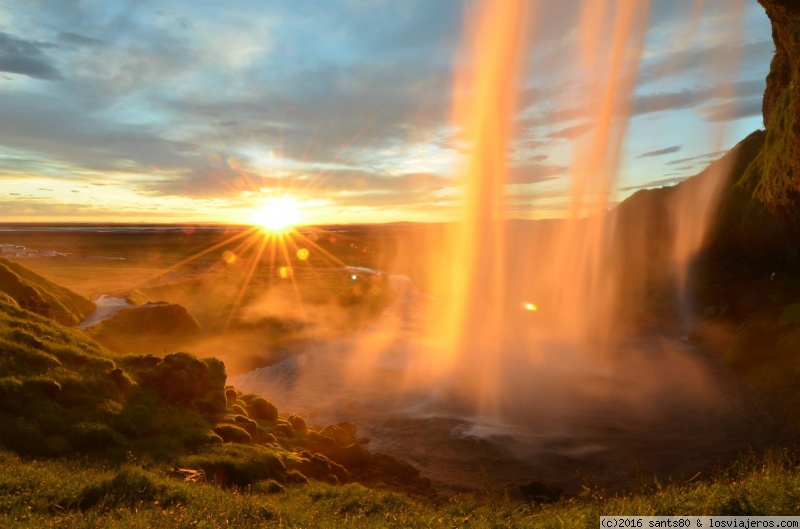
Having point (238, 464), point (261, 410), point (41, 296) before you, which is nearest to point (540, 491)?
point (238, 464)

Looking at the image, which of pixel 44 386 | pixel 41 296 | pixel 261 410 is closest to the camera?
pixel 44 386

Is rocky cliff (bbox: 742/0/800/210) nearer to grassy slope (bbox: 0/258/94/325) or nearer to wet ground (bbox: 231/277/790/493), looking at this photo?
wet ground (bbox: 231/277/790/493)

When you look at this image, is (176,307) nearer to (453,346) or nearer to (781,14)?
(453,346)

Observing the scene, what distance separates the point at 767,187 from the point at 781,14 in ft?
69.4

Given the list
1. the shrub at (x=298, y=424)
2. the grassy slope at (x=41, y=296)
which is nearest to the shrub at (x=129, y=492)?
the shrub at (x=298, y=424)

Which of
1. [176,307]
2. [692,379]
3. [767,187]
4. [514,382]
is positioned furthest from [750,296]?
[176,307]

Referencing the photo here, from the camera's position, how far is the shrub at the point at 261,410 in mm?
25812

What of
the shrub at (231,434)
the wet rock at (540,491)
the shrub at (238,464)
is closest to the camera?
the shrub at (238,464)

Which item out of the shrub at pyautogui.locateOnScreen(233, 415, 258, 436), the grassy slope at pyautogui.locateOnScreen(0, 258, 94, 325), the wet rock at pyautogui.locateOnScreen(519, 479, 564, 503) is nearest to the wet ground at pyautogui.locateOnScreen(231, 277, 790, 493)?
the wet rock at pyautogui.locateOnScreen(519, 479, 564, 503)

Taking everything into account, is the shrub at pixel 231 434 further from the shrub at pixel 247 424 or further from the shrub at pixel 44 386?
the shrub at pixel 44 386

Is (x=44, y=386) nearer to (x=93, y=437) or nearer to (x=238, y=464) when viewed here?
(x=93, y=437)

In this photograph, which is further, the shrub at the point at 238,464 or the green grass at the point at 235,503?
the shrub at the point at 238,464

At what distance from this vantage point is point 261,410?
85.4 ft

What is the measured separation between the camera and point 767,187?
147 ft
